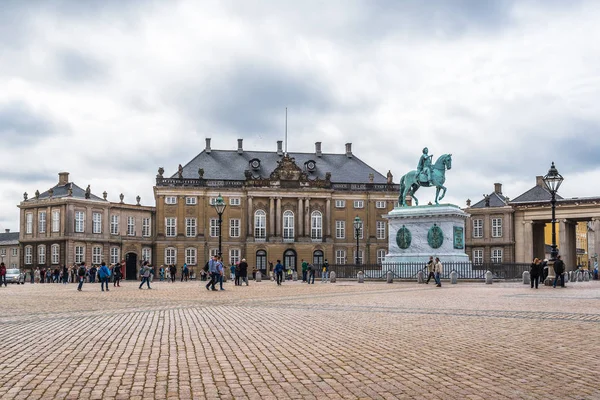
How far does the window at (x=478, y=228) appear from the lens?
86.5m

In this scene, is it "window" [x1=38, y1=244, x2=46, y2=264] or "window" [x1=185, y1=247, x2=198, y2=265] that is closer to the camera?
"window" [x1=38, y1=244, x2=46, y2=264]

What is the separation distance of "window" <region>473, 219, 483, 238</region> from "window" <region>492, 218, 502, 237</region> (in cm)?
162

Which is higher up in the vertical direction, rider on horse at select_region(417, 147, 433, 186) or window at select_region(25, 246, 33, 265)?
rider on horse at select_region(417, 147, 433, 186)

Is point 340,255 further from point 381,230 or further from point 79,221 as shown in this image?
point 79,221

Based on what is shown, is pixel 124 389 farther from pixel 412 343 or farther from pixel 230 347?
pixel 412 343

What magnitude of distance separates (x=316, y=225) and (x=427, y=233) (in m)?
42.4

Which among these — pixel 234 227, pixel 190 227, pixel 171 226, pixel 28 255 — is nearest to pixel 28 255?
pixel 28 255

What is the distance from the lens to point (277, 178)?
80.6 meters

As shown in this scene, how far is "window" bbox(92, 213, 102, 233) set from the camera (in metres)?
76.4

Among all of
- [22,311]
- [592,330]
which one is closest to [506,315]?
[592,330]

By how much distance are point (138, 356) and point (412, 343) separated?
12.8 feet

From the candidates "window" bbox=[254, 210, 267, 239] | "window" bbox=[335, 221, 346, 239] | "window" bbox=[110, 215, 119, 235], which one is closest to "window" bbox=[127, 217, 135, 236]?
"window" bbox=[110, 215, 119, 235]

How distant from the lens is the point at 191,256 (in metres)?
78.8

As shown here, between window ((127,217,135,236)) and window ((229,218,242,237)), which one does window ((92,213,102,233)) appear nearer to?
window ((127,217,135,236))
